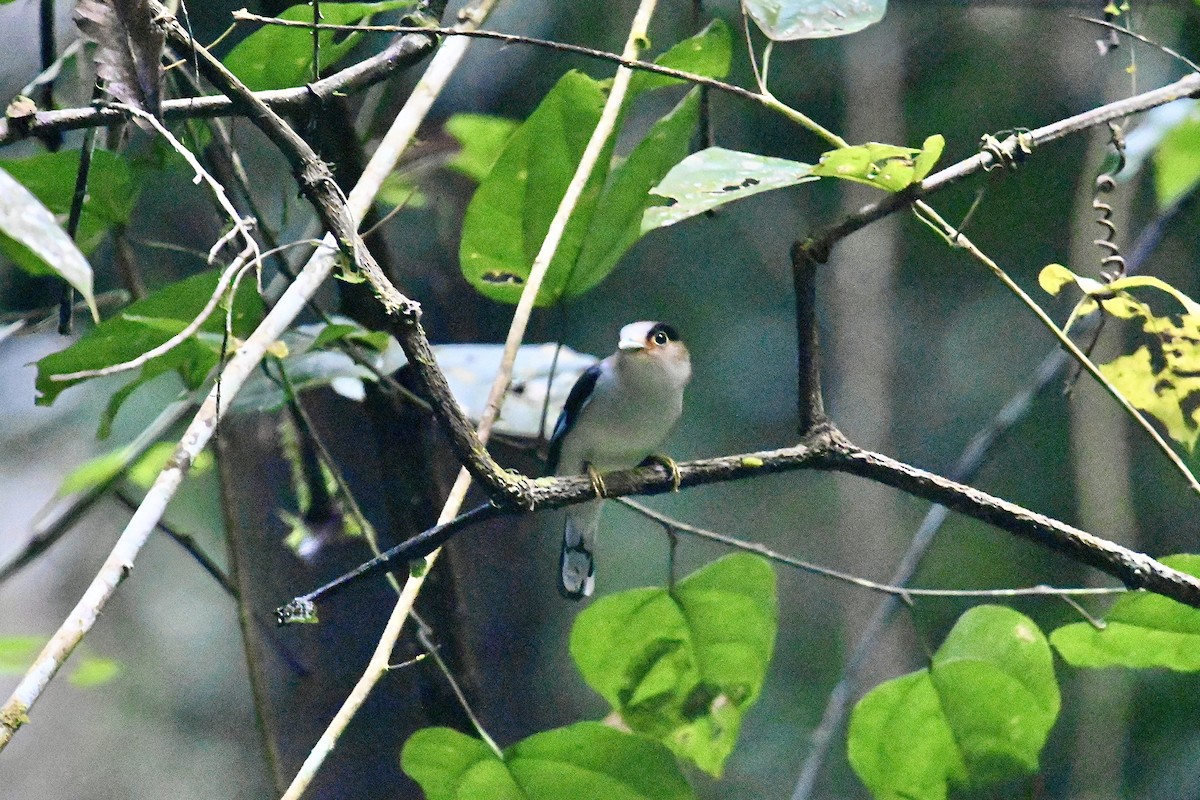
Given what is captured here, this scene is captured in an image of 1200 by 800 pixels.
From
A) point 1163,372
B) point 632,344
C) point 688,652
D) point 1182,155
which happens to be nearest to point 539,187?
point 632,344

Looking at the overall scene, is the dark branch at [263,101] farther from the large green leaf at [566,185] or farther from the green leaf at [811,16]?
the green leaf at [811,16]

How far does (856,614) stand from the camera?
119 inches

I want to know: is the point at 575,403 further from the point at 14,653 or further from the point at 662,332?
the point at 14,653

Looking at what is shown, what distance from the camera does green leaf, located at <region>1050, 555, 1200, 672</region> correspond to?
3.27ft

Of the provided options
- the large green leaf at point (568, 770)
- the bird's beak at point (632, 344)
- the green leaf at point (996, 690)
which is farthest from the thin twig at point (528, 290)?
the green leaf at point (996, 690)

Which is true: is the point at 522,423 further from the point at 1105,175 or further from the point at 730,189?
the point at 1105,175

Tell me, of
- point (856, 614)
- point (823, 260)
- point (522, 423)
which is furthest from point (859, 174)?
point (856, 614)

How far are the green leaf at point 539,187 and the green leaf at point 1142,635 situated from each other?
641 mm

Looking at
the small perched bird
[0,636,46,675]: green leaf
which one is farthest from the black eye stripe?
[0,636,46,675]: green leaf

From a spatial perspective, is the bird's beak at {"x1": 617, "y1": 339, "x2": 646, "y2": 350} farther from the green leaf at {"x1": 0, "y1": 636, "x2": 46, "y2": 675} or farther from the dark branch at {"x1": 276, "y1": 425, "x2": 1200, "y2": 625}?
the green leaf at {"x1": 0, "y1": 636, "x2": 46, "y2": 675}

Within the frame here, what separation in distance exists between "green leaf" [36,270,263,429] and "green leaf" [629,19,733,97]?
48 cm

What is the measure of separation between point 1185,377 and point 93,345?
1059 millimetres

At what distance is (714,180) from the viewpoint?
2.64ft

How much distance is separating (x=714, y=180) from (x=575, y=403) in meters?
0.78
